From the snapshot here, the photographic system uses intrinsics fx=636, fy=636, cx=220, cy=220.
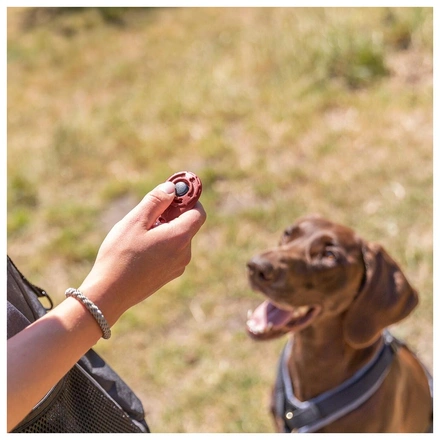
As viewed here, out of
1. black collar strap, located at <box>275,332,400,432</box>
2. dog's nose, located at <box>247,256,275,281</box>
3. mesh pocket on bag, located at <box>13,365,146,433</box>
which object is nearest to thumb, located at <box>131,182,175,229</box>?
mesh pocket on bag, located at <box>13,365,146,433</box>

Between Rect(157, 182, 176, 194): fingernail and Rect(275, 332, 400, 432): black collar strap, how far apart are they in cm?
157

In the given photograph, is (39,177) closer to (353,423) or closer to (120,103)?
(120,103)

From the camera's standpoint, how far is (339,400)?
9.20 ft

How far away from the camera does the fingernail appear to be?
1584 millimetres

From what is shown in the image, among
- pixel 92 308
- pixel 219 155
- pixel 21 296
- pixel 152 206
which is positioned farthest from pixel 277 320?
pixel 219 155

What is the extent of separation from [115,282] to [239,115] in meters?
4.62

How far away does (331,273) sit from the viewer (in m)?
2.79

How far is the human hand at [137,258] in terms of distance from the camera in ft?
4.52

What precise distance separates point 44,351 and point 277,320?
1818 millimetres

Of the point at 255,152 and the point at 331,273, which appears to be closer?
the point at 331,273

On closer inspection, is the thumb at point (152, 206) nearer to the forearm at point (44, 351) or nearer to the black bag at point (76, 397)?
the forearm at point (44, 351)

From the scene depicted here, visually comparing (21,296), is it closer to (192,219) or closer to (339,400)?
(192,219)
